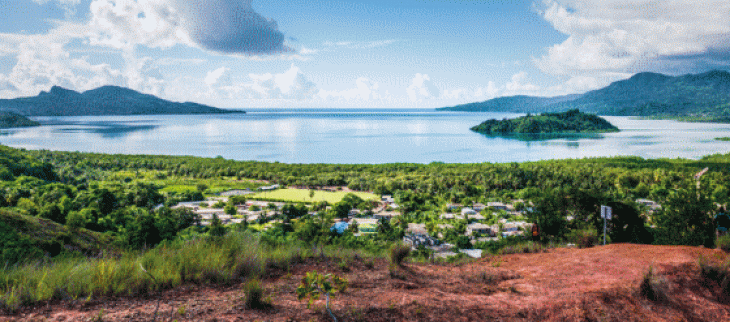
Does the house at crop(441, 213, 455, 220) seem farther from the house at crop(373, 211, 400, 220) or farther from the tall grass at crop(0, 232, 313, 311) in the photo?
the tall grass at crop(0, 232, 313, 311)

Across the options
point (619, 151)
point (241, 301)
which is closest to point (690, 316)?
point (241, 301)

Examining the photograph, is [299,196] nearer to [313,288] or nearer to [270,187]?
[270,187]

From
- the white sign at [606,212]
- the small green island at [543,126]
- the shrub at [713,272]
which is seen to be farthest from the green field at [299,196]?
the small green island at [543,126]

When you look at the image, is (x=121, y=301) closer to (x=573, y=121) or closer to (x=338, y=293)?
(x=338, y=293)

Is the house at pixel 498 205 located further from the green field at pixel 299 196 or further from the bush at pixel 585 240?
the bush at pixel 585 240

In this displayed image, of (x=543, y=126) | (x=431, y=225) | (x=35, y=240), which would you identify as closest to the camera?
(x=35, y=240)

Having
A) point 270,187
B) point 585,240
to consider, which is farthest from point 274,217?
point 585,240

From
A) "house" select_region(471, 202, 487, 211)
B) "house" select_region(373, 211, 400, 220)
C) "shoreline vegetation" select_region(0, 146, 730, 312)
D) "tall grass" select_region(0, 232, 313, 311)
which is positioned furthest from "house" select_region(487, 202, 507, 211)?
"tall grass" select_region(0, 232, 313, 311)
